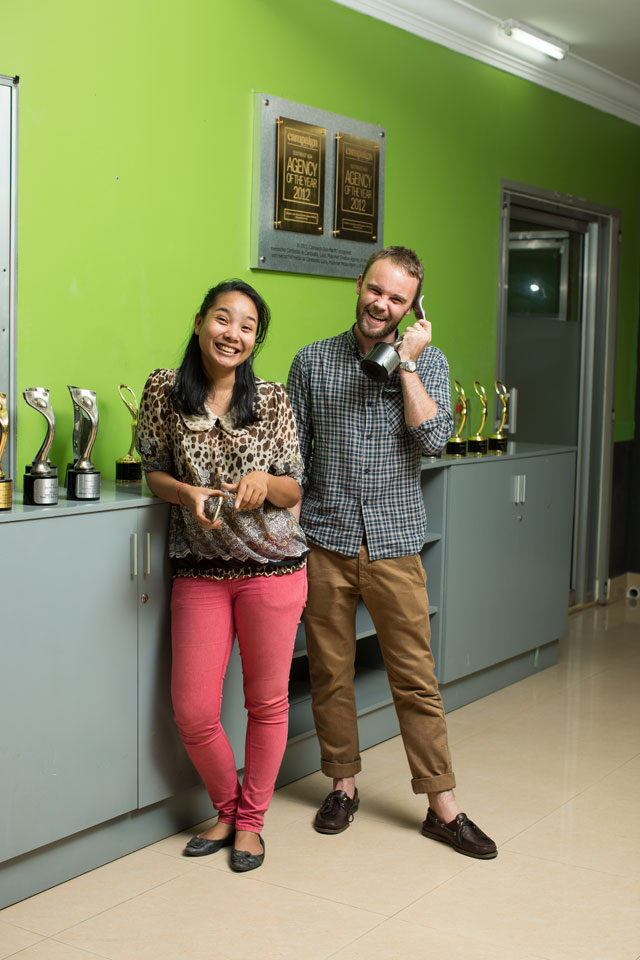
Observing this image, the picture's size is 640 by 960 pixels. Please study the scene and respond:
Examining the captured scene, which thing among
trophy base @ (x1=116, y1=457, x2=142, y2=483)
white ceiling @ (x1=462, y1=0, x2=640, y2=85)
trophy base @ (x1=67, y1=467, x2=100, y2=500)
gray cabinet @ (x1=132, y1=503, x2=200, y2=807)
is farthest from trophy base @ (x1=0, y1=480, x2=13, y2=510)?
white ceiling @ (x1=462, y1=0, x2=640, y2=85)

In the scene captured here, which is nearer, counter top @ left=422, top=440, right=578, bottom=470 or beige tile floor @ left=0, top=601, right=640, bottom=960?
beige tile floor @ left=0, top=601, right=640, bottom=960

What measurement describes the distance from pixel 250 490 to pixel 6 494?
0.57m

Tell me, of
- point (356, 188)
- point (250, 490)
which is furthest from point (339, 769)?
point (356, 188)

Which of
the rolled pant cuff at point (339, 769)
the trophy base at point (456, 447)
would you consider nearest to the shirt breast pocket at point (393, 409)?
the rolled pant cuff at point (339, 769)

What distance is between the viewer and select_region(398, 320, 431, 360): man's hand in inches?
112

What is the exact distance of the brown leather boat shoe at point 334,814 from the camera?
9.95 ft

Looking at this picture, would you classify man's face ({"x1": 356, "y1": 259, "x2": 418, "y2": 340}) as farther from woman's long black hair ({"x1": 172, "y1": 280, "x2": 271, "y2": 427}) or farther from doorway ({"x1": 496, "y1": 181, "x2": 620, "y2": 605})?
doorway ({"x1": 496, "y1": 181, "x2": 620, "y2": 605})

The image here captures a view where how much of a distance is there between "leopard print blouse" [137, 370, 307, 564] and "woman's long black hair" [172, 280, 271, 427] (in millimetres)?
22

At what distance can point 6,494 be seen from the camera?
2492 millimetres

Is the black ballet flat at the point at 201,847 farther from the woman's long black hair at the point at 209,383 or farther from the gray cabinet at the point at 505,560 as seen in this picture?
the gray cabinet at the point at 505,560

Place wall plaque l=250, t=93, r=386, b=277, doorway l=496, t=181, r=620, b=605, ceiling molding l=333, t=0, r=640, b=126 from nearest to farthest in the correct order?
wall plaque l=250, t=93, r=386, b=277, ceiling molding l=333, t=0, r=640, b=126, doorway l=496, t=181, r=620, b=605

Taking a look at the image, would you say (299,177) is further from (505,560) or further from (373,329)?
(505,560)

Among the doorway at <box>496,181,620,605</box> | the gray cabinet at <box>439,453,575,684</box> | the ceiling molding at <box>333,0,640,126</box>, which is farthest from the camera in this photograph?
the doorway at <box>496,181,620,605</box>

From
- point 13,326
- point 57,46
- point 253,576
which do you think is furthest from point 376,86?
point 253,576
